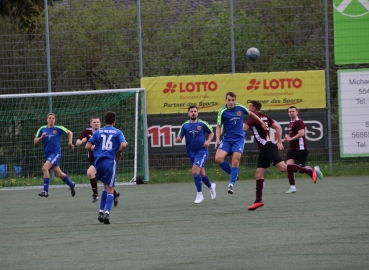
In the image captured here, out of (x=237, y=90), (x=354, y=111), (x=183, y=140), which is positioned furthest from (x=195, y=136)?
(x=354, y=111)

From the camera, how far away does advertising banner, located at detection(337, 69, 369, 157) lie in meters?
20.4

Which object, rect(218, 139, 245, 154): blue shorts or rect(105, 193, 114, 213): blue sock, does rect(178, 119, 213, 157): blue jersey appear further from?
rect(105, 193, 114, 213): blue sock

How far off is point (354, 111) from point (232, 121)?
7.61 m

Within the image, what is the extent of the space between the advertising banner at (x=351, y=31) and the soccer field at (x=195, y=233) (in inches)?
246

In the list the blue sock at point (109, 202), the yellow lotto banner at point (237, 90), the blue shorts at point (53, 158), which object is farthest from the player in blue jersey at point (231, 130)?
the yellow lotto banner at point (237, 90)

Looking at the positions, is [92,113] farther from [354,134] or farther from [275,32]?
[354,134]

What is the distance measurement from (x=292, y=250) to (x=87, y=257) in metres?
2.17

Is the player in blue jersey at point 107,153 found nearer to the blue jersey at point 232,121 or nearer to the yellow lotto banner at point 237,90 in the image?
the blue jersey at point 232,121

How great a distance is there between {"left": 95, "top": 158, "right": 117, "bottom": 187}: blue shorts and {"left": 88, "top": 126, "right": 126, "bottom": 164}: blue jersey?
0.07m

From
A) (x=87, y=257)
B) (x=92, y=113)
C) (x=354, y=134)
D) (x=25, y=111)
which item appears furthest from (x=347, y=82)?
(x=87, y=257)

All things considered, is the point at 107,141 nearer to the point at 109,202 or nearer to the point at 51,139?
the point at 109,202

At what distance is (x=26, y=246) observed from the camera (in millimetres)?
8758

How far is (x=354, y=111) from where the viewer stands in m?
20.5

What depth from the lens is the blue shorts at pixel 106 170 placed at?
36.2ft
